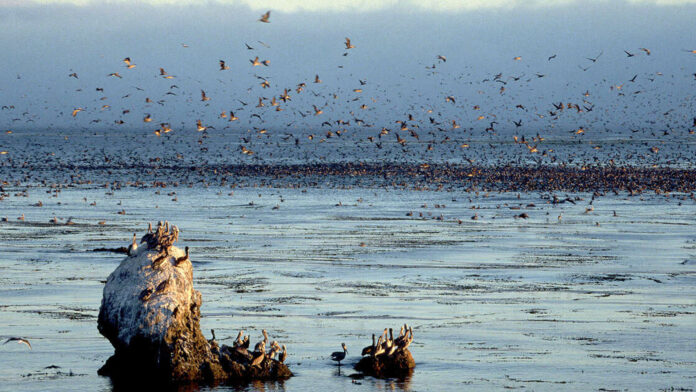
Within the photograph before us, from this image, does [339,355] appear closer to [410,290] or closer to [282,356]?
[282,356]

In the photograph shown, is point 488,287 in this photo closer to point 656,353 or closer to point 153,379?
point 656,353

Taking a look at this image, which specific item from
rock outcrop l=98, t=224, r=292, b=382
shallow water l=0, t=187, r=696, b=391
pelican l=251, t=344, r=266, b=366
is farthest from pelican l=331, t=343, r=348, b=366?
pelican l=251, t=344, r=266, b=366

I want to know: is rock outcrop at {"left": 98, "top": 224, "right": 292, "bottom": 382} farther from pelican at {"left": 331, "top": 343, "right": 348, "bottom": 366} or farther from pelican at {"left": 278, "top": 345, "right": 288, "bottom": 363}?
pelican at {"left": 331, "top": 343, "right": 348, "bottom": 366}

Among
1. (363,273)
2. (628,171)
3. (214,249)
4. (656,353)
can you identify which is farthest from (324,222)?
(628,171)

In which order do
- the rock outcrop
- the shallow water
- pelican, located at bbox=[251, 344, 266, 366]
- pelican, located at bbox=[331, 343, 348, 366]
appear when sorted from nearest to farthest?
the rock outcrop
pelican, located at bbox=[251, 344, 266, 366]
pelican, located at bbox=[331, 343, 348, 366]
the shallow water

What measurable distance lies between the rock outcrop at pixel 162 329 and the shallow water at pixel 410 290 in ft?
1.46

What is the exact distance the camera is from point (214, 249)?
29.1 meters

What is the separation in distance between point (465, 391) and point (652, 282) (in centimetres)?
1122

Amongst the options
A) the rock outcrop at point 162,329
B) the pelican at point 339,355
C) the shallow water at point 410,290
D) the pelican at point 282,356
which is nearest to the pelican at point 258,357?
the rock outcrop at point 162,329

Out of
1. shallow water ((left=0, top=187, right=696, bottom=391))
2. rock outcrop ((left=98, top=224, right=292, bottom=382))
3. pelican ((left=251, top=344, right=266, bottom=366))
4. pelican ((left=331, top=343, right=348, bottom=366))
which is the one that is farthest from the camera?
shallow water ((left=0, top=187, right=696, bottom=391))

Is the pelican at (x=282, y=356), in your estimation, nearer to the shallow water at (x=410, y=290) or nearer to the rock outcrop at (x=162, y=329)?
the rock outcrop at (x=162, y=329)

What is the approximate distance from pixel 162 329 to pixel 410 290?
9.08 meters

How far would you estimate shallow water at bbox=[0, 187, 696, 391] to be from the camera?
15.6 m

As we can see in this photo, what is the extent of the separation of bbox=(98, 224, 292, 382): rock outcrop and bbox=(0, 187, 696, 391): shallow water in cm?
44
